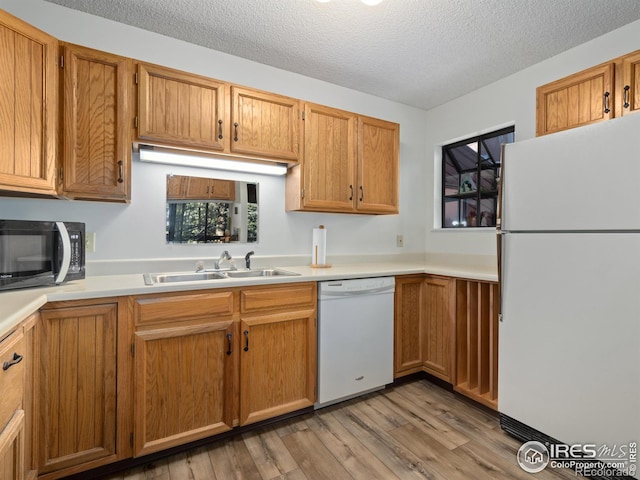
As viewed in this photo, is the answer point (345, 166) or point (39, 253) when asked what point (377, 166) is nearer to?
point (345, 166)

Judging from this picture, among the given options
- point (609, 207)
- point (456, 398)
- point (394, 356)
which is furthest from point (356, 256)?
point (609, 207)

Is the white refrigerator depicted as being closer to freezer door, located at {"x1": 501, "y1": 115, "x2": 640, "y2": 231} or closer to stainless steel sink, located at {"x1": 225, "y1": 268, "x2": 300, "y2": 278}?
freezer door, located at {"x1": 501, "y1": 115, "x2": 640, "y2": 231}

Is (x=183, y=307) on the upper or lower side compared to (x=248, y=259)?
lower

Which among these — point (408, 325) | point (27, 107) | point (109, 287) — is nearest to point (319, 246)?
point (408, 325)

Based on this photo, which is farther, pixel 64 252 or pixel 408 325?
pixel 408 325

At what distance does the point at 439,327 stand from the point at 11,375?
2428 millimetres

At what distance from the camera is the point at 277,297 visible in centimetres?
199

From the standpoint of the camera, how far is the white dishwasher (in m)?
2.15

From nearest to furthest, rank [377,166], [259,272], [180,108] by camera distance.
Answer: [180,108] → [259,272] → [377,166]

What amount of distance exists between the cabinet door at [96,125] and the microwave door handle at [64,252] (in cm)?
21

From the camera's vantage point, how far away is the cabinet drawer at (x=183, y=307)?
1630 millimetres

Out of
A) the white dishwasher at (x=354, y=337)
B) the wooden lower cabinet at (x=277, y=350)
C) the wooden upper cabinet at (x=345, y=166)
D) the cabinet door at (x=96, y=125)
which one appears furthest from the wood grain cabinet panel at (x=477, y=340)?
the cabinet door at (x=96, y=125)

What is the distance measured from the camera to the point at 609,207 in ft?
4.86

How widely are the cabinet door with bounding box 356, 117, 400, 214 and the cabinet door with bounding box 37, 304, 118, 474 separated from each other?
1911mm
